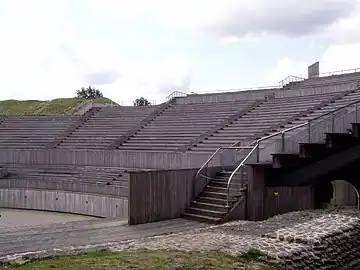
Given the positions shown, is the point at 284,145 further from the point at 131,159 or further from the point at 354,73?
the point at 354,73

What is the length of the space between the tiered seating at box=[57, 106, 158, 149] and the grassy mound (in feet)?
66.7

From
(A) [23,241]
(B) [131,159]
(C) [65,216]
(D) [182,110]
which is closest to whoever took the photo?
(A) [23,241]

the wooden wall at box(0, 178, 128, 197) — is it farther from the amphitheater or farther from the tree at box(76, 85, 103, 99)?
the tree at box(76, 85, 103, 99)

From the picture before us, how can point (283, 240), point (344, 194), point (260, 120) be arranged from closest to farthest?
point (283, 240) < point (344, 194) < point (260, 120)

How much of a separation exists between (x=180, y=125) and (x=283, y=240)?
59.0 feet

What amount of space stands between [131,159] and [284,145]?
10.4 meters

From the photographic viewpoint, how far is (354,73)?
3269 centimetres

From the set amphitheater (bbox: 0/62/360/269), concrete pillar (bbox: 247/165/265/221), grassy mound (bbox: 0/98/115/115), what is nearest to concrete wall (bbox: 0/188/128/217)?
amphitheater (bbox: 0/62/360/269)

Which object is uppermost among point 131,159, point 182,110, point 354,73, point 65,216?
point 354,73

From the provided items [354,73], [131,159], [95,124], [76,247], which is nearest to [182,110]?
[95,124]

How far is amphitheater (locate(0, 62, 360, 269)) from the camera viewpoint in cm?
1152

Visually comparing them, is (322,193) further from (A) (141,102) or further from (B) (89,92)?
(B) (89,92)

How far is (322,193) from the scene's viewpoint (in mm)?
16812

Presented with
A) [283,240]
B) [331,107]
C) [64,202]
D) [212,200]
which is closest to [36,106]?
[64,202]
